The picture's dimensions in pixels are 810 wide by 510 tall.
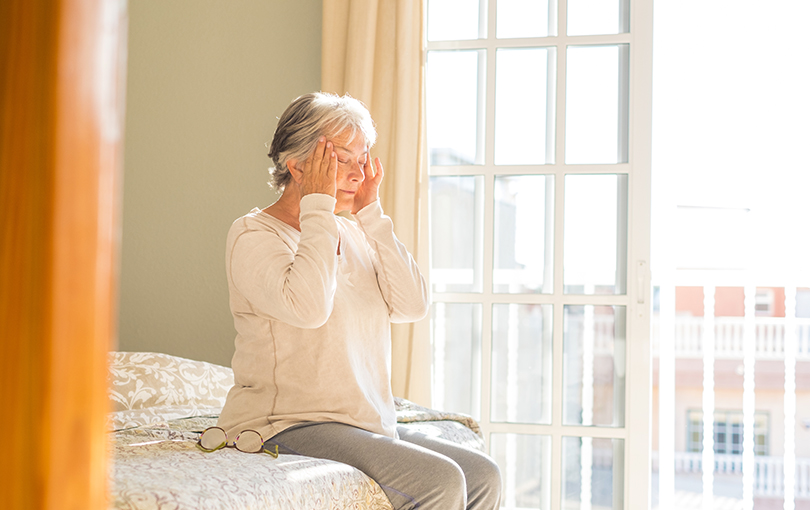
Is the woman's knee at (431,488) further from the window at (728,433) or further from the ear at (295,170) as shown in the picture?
the window at (728,433)

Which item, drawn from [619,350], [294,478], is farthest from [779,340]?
[294,478]

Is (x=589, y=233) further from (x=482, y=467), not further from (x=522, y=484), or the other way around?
(x=482, y=467)

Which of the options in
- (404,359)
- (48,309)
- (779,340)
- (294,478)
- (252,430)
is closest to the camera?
(48,309)

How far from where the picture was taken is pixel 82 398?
452mm

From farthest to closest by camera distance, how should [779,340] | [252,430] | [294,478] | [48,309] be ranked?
1. [779,340]
2. [252,430]
3. [294,478]
4. [48,309]

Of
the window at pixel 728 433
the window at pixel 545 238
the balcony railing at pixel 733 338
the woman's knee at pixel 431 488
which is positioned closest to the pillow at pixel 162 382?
the window at pixel 545 238

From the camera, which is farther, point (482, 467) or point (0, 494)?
point (482, 467)

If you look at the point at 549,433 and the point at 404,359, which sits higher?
the point at 404,359

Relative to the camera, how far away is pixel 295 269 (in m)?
1.36

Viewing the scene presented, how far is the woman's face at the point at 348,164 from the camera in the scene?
1.59m

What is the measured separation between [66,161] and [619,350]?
7.91 ft

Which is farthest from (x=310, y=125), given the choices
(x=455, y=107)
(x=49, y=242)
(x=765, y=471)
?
(x=765, y=471)

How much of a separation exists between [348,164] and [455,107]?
4.06 feet

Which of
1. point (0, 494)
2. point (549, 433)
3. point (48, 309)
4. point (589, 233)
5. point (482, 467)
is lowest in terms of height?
point (549, 433)
